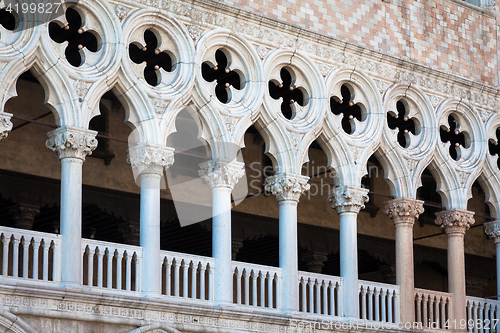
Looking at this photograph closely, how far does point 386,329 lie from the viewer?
14.6m

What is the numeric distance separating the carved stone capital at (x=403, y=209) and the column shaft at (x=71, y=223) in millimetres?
5339

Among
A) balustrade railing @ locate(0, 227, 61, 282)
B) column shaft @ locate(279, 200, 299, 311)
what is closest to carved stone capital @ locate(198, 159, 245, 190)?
column shaft @ locate(279, 200, 299, 311)

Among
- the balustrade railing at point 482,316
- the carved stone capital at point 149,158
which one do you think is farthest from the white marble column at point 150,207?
the balustrade railing at point 482,316

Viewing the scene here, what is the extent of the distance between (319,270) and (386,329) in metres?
4.85

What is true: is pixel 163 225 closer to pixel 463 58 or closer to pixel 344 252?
pixel 344 252

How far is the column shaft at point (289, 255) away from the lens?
545 inches

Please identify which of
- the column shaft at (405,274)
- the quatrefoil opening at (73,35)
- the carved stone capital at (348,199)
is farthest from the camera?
the column shaft at (405,274)

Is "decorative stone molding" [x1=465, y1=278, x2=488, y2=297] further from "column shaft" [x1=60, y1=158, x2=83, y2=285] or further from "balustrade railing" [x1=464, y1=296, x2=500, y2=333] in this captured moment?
"column shaft" [x1=60, y1=158, x2=83, y2=285]

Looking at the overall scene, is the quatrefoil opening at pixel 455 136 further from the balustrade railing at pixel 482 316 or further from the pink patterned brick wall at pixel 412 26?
the balustrade railing at pixel 482 316

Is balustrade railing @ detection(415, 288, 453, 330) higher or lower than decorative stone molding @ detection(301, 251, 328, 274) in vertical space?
lower

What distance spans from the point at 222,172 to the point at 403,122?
4109 millimetres

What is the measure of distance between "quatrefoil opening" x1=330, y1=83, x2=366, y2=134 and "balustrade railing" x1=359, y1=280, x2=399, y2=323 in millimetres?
2349

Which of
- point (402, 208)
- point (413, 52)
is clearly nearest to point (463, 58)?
point (413, 52)

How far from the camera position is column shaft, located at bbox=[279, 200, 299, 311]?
13844mm
